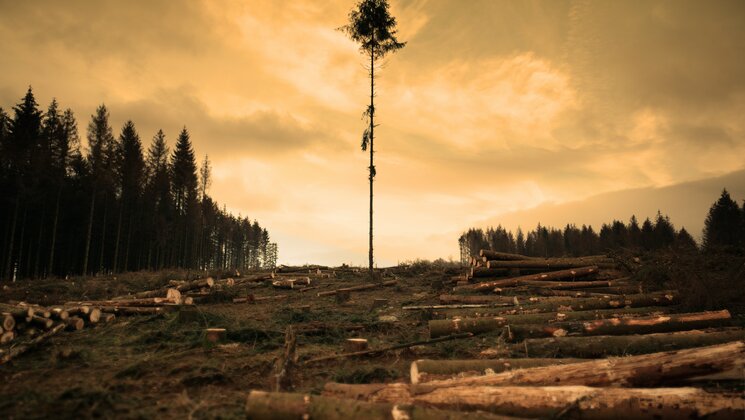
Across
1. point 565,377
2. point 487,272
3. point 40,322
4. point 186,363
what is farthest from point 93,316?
point 487,272

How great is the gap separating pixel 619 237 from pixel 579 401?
82166mm

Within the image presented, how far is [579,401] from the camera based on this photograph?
140 inches

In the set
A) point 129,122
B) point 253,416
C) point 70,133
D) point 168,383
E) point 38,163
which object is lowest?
point 168,383

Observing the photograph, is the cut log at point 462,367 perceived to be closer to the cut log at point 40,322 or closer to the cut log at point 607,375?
the cut log at point 607,375

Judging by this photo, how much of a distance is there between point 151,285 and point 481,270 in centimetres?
1631

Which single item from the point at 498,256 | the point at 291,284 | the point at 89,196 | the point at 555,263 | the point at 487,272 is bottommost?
the point at 291,284

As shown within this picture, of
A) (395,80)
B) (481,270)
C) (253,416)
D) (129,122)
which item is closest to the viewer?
(253,416)

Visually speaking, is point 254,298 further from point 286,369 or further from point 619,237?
point 619,237

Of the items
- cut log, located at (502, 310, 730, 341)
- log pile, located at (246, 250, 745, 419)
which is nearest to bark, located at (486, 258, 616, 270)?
log pile, located at (246, 250, 745, 419)

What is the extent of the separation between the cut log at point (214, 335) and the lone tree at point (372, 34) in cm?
1528

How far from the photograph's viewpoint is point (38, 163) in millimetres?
27219

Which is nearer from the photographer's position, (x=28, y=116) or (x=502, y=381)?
(x=502, y=381)

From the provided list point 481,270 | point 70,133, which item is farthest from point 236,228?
point 481,270

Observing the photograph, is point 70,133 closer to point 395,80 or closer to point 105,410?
point 395,80
